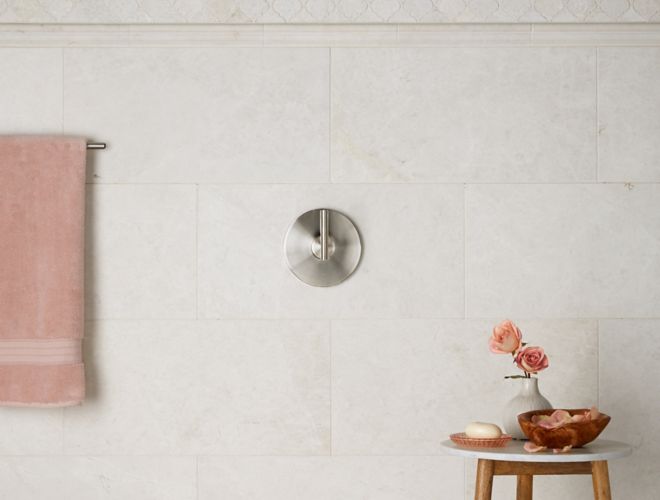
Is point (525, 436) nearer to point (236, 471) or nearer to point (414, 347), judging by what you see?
point (414, 347)

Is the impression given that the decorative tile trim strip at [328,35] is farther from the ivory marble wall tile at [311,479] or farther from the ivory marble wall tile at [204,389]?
the ivory marble wall tile at [311,479]

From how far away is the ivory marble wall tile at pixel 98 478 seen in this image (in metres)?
2.12

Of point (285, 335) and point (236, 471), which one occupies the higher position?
point (285, 335)

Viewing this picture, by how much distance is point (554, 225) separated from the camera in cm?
216

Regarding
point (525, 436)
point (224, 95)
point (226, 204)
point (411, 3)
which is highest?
point (411, 3)

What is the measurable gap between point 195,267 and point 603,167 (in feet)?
3.53

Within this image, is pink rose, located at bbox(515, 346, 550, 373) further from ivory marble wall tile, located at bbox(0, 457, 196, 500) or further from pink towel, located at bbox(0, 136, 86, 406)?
pink towel, located at bbox(0, 136, 86, 406)

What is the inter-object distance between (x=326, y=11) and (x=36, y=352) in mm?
1113

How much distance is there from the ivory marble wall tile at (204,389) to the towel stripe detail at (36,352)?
0.28 feet

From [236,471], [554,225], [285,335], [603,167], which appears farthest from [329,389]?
[603,167]

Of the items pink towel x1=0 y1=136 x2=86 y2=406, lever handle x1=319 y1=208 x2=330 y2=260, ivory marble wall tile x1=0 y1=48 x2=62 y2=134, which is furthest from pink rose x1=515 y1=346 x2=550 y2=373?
ivory marble wall tile x1=0 y1=48 x2=62 y2=134

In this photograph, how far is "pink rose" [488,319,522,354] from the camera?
1891 millimetres

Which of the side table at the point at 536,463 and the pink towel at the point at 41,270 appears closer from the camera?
the side table at the point at 536,463

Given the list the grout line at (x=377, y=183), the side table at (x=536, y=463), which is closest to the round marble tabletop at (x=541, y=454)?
the side table at (x=536, y=463)
